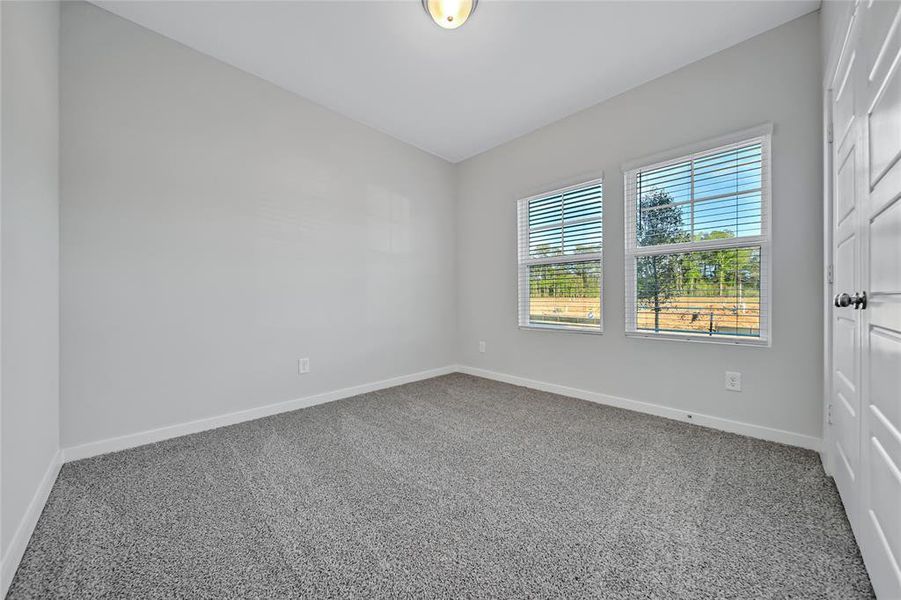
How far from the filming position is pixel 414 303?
12.7 ft

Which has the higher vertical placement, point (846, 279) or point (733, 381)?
point (846, 279)

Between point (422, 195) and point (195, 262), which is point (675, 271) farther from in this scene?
point (195, 262)

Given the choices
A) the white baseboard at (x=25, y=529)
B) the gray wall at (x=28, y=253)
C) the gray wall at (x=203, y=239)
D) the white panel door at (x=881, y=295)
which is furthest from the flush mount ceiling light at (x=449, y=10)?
the white baseboard at (x=25, y=529)

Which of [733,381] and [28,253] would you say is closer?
[28,253]

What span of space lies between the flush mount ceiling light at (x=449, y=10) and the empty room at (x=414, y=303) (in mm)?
17

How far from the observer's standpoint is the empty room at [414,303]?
1.21 meters

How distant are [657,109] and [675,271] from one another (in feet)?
4.02

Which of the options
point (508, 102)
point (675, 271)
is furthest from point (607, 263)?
point (508, 102)

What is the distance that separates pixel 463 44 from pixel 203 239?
7.25 feet

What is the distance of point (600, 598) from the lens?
1075 mm

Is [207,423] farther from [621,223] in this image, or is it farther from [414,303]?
[621,223]

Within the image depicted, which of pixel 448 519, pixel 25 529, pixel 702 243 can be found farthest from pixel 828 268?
pixel 25 529

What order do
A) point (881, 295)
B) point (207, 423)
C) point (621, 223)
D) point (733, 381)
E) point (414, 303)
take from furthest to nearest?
point (414, 303)
point (621, 223)
point (207, 423)
point (733, 381)
point (881, 295)

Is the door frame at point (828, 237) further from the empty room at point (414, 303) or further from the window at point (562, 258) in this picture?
the window at point (562, 258)
